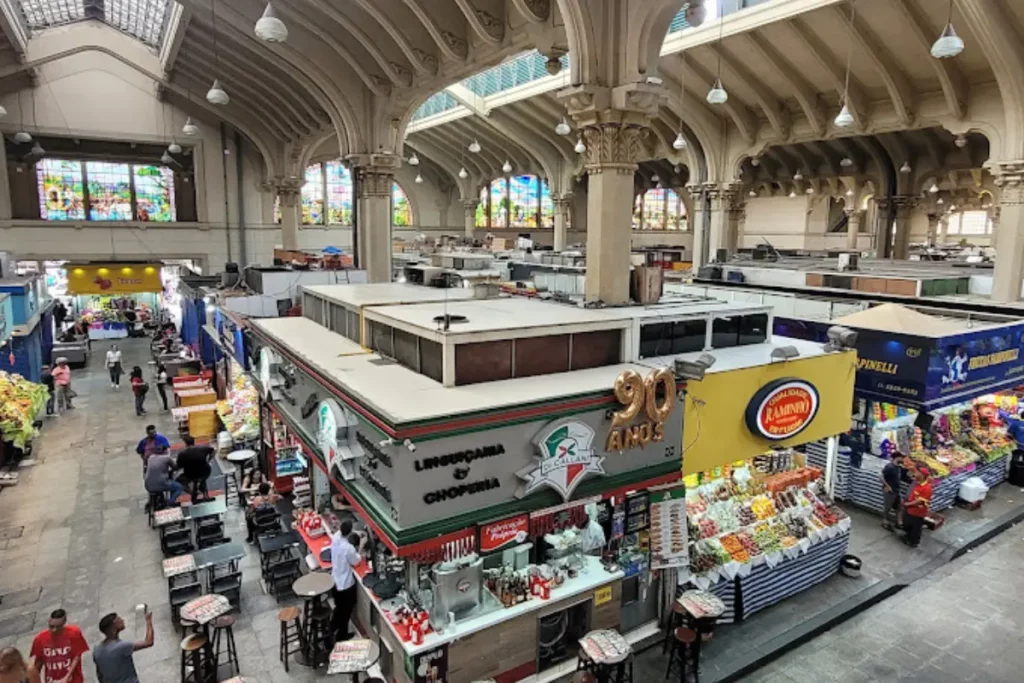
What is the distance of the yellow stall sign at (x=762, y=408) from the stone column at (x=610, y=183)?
2178 mm

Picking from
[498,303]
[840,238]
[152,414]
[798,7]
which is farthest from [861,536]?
[840,238]

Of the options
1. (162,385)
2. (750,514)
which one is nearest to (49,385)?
(162,385)

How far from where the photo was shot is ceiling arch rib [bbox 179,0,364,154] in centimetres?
1547

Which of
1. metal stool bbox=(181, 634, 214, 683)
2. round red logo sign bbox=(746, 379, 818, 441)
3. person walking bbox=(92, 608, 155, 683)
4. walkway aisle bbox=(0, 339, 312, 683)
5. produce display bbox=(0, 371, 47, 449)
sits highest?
round red logo sign bbox=(746, 379, 818, 441)

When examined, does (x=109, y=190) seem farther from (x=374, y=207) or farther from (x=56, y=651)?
(x=56, y=651)

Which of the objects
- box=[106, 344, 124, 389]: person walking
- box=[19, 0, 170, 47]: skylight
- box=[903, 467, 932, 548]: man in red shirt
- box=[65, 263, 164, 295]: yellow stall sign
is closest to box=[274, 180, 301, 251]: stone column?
box=[65, 263, 164, 295]: yellow stall sign

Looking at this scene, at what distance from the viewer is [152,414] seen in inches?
741

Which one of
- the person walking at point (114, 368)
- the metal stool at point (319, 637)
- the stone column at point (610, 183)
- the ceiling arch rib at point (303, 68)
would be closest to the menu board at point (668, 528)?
the stone column at point (610, 183)

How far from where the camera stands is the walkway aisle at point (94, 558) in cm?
834

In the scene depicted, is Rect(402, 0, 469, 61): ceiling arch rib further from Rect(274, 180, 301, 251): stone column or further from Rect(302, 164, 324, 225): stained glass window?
Rect(302, 164, 324, 225): stained glass window

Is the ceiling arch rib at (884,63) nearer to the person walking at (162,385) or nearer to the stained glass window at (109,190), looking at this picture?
the person walking at (162,385)

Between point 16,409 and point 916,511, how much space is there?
17.5m

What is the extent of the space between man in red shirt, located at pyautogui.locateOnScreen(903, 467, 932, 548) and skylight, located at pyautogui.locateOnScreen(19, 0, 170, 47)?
79.2 ft

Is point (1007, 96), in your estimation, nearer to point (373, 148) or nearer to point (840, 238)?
point (373, 148)
